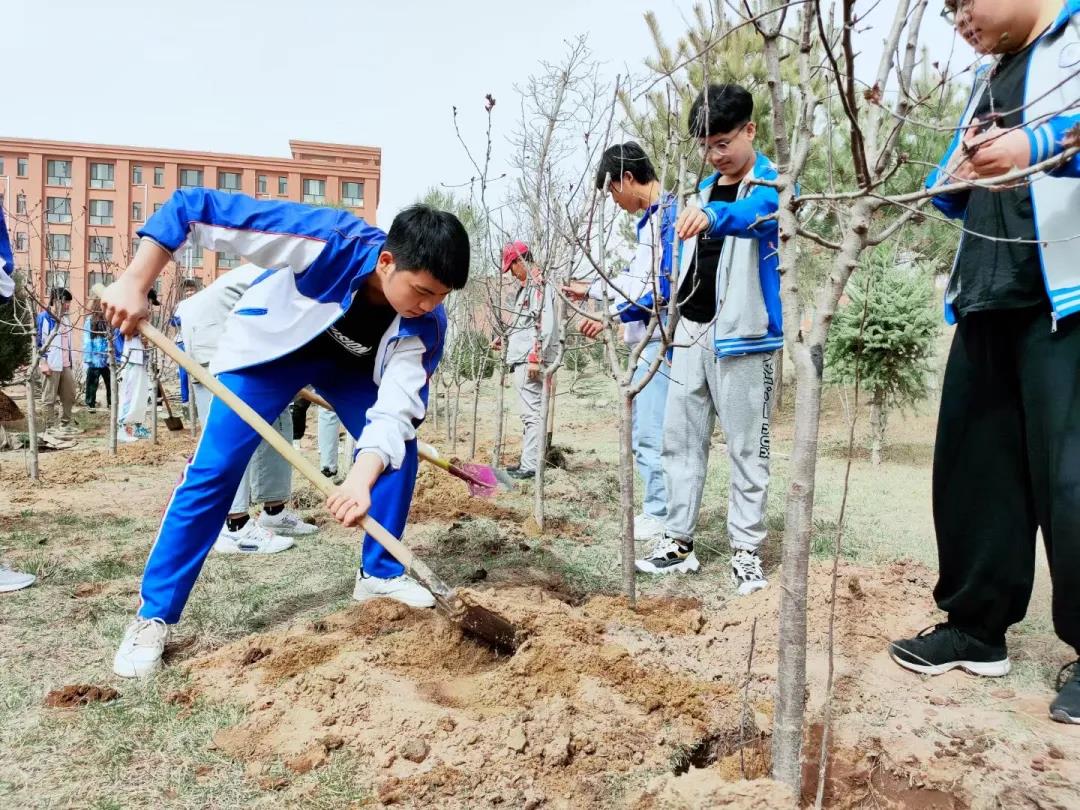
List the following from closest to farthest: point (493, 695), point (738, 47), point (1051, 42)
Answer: point (1051, 42) → point (493, 695) → point (738, 47)

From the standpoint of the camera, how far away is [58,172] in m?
33.7

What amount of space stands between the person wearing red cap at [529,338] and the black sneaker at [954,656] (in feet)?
10.7

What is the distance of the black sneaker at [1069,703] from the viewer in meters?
1.96

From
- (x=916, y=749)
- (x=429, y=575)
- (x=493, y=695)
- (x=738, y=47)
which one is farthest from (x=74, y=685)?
(x=738, y=47)

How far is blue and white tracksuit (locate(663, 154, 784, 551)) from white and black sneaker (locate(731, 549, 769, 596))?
0.04 m

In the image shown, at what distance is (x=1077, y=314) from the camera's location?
74.7 inches

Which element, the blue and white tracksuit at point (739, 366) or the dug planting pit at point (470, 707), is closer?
the dug planting pit at point (470, 707)

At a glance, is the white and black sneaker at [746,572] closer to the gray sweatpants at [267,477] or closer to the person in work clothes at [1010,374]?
the person in work clothes at [1010,374]

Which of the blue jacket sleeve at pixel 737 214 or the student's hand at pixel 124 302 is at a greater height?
the blue jacket sleeve at pixel 737 214

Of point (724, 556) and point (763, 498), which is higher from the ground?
point (763, 498)

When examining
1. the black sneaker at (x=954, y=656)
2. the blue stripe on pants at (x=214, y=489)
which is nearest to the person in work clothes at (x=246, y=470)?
the blue stripe on pants at (x=214, y=489)

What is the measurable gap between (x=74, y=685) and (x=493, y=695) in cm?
119

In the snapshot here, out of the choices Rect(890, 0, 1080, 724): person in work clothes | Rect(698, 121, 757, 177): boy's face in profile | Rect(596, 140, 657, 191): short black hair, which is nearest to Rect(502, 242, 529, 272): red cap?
Rect(596, 140, 657, 191): short black hair

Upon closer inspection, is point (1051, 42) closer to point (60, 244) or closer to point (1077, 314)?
point (1077, 314)
